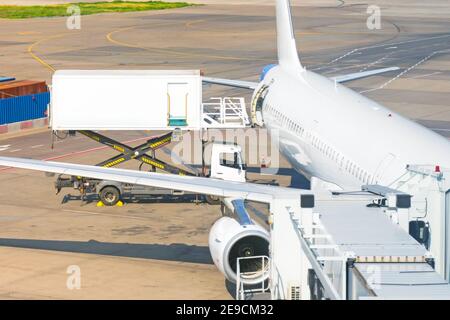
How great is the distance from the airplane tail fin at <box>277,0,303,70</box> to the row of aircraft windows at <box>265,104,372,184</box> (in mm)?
3556

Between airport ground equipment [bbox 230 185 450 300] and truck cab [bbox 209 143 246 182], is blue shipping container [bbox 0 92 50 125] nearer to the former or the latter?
truck cab [bbox 209 143 246 182]

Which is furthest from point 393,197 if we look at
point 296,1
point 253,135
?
point 296,1

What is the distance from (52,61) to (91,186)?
143ft

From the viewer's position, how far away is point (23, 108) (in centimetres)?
5825

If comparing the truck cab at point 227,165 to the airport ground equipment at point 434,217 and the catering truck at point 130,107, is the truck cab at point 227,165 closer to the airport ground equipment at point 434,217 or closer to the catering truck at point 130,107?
the catering truck at point 130,107

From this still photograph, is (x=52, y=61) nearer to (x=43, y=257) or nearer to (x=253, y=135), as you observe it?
(x=253, y=135)

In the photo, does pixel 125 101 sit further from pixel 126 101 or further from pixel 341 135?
pixel 341 135

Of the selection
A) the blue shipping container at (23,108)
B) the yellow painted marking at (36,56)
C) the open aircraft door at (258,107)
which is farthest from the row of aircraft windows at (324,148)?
the yellow painted marking at (36,56)

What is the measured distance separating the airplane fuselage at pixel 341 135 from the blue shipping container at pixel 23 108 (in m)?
18.7

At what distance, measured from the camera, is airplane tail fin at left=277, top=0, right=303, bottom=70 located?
45.6m

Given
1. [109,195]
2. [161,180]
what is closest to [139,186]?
[109,195]

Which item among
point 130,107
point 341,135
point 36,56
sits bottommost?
point 341,135

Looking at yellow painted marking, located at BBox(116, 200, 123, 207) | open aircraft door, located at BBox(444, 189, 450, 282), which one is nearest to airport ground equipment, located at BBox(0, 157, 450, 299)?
open aircraft door, located at BBox(444, 189, 450, 282)

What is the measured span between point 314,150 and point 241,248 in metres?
8.88
